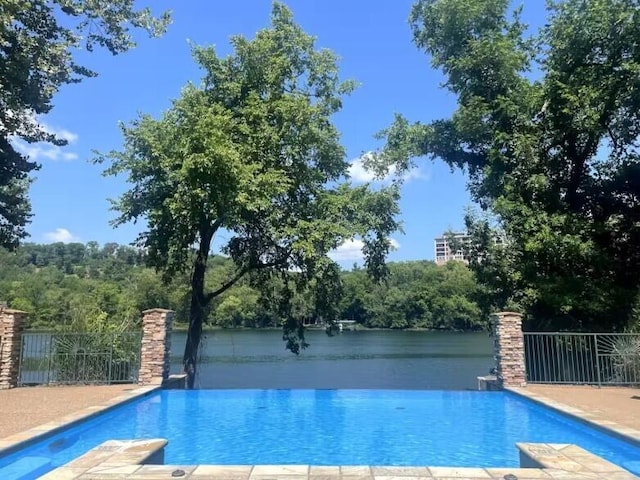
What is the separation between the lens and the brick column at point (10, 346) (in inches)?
471

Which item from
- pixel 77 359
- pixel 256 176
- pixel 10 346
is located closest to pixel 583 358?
pixel 256 176

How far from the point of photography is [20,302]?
138 feet

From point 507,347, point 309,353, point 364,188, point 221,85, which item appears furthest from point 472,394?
point 309,353

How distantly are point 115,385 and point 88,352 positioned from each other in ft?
3.51

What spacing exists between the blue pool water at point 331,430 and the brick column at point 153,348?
0.63 meters

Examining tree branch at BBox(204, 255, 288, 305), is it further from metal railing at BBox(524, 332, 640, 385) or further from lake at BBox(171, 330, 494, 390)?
metal railing at BBox(524, 332, 640, 385)

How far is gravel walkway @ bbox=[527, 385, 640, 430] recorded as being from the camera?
28.3 feet

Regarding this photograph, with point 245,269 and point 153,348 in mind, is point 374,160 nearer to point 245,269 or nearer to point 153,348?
point 245,269

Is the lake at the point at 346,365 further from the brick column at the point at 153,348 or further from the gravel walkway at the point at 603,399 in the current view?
the gravel walkway at the point at 603,399

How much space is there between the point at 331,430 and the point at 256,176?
7103 mm

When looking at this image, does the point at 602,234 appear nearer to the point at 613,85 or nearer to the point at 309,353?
the point at 613,85

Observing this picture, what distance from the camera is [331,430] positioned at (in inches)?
355

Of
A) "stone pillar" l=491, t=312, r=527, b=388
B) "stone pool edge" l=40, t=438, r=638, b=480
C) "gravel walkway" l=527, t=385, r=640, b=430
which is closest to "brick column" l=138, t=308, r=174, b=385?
"stone pool edge" l=40, t=438, r=638, b=480

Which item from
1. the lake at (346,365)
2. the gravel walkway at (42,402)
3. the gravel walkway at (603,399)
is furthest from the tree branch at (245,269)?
the gravel walkway at (603,399)
